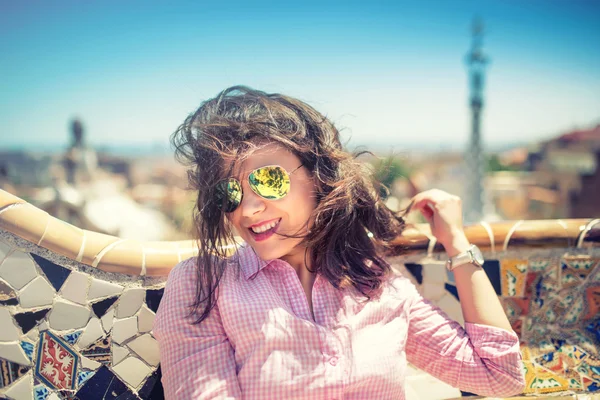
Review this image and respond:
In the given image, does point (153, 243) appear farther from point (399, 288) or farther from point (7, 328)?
point (399, 288)

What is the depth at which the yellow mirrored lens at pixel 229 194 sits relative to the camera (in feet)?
4.69

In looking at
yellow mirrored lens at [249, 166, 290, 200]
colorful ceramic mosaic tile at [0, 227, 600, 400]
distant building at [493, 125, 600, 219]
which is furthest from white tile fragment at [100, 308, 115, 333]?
distant building at [493, 125, 600, 219]

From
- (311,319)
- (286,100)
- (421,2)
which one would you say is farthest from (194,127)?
(421,2)

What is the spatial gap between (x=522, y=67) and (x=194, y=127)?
95344 mm

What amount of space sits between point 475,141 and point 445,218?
15.8 m

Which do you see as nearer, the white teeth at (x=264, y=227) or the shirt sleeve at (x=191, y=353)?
the shirt sleeve at (x=191, y=353)

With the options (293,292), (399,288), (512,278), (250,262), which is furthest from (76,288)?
(512,278)

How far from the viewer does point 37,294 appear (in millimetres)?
1559

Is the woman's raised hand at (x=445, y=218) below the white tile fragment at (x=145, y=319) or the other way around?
the other way around

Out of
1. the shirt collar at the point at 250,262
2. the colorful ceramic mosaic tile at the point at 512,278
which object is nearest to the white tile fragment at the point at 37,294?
the shirt collar at the point at 250,262

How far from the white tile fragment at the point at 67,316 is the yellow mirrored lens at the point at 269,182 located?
2.48 ft

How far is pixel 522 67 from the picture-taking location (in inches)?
3337

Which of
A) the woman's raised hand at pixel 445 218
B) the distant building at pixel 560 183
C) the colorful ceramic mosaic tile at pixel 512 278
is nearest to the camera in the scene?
the woman's raised hand at pixel 445 218

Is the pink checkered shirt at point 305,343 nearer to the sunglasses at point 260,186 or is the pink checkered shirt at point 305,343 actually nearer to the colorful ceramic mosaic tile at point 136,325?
the sunglasses at point 260,186
